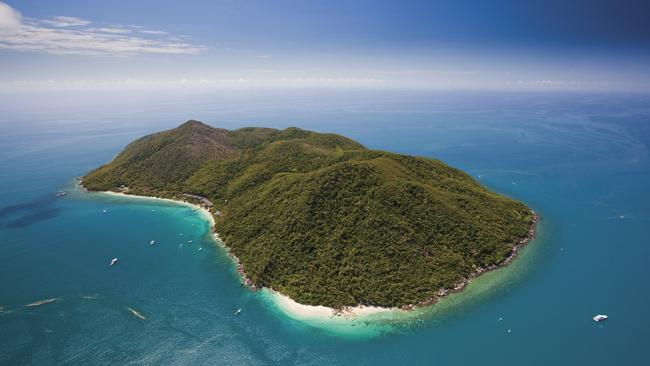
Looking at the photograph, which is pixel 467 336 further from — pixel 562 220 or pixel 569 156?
pixel 569 156

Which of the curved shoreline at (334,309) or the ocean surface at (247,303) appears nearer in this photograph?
the ocean surface at (247,303)

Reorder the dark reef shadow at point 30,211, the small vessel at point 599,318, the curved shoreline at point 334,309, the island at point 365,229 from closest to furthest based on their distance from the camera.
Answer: the small vessel at point 599,318 < the curved shoreline at point 334,309 < the island at point 365,229 < the dark reef shadow at point 30,211

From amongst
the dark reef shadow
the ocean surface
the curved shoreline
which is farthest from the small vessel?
the dark reef shadow

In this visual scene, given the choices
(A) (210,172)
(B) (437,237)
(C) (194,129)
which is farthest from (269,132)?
(B) (437,237)

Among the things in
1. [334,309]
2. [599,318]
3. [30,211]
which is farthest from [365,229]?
[30,211]

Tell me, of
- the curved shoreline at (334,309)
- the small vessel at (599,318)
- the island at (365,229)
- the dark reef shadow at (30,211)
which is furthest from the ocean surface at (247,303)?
the island at (365,229)

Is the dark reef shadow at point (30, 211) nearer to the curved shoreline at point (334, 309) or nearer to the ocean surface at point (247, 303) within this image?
the ocean surface at point (247, 303)

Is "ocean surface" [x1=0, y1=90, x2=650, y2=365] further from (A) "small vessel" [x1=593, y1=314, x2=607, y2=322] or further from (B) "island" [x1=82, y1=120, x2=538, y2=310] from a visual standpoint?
(B) "island" [x1=82, y1=120, x2=538, y2=310]

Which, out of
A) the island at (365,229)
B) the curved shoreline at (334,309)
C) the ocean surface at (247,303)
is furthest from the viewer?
the island at (365,229)
